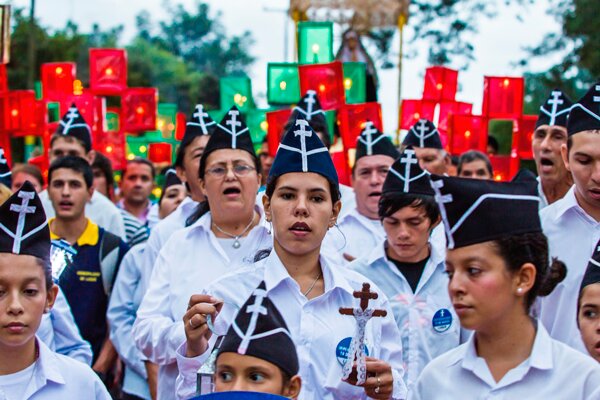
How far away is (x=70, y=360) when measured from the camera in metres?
4.86

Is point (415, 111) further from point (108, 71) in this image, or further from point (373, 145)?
point (108, 71)

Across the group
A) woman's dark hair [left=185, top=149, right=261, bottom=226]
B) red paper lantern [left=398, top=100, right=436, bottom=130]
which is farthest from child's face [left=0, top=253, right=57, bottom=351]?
red paper lantern [left=398, top=100, right=436, bottom=130]

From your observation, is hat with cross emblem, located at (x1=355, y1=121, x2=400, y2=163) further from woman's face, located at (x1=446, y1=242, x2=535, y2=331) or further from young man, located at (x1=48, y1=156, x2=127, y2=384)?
woman's face, located at (x1=446, y1=242, x2=535, y2=331)

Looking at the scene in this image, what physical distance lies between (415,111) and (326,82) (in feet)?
3.85

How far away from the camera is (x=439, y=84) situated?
1082 centimetres

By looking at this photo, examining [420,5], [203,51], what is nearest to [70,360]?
[420,5]

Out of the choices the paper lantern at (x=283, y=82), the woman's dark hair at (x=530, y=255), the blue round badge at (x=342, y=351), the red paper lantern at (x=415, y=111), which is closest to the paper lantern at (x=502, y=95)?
the red paper lantern at (x=415, y=111)

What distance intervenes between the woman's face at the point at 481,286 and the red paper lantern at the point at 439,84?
7.16 meters

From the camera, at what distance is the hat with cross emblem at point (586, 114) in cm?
589

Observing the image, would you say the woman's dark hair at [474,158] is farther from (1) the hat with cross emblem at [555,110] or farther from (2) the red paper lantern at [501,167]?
(1) the hat with cross emblem at [555,110]

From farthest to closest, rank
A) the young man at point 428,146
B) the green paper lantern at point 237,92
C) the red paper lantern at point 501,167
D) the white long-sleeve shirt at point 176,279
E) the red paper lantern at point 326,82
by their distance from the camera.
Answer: the green paper lantern at point 237,92 → the red paper lantern at point 501,167 → the red paper lantern at point 326,82 → the young man at point 428,146 → the white long-sleeve shirt at point 176,279

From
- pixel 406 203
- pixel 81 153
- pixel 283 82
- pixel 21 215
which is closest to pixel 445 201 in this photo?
pixel 21 215

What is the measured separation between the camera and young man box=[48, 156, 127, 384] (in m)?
7.41

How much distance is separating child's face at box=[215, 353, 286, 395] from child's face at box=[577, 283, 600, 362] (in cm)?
156
